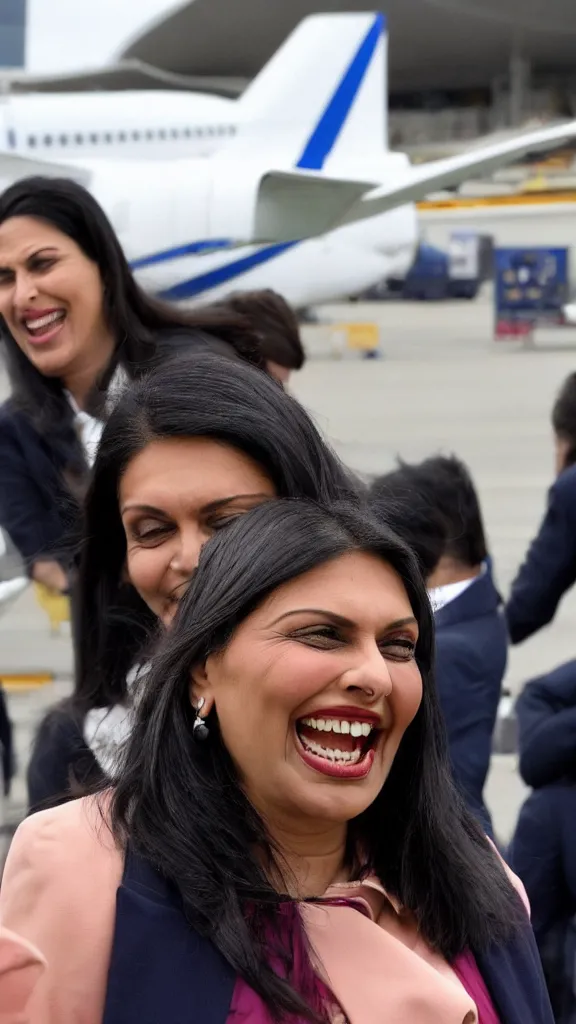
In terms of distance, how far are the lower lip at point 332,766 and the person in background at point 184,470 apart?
43 centimetres

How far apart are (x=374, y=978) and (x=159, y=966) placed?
0.22 meters

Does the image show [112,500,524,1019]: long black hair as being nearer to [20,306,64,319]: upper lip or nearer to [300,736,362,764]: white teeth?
[300,736,362,764]: white teeth

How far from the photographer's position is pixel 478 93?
72.8 m

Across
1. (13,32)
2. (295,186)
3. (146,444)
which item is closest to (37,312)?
(146,444)

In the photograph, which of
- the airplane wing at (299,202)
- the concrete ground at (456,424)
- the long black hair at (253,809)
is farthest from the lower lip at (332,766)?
the airplane wing at (299,202)

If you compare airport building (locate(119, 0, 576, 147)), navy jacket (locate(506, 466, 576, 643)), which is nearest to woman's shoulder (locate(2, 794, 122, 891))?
navy jacket (locate(506, 466, 576, 643))

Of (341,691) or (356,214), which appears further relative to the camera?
(356,214)

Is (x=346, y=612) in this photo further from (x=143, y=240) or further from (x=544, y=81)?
(x=544, y=81)

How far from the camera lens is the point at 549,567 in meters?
4.30

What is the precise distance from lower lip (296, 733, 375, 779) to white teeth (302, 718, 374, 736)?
0.02m

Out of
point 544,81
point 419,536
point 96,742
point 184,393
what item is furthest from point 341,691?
point 544,81

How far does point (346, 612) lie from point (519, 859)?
152 centimetres

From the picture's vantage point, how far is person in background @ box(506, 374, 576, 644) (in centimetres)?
418

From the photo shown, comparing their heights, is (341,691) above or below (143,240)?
above
